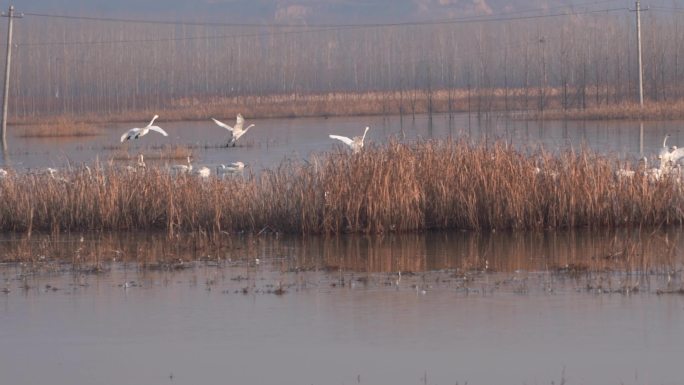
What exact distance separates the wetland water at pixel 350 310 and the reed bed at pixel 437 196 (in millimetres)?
378

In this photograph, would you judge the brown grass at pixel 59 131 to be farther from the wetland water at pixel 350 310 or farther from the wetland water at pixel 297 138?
the wetland water at pixel 350 310

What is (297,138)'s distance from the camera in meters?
34.0

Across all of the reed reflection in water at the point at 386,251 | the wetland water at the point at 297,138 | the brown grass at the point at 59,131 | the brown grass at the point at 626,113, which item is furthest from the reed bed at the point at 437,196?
the brown grass at the point at 59,131

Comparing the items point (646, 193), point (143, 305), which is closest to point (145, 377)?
point (143, 305)

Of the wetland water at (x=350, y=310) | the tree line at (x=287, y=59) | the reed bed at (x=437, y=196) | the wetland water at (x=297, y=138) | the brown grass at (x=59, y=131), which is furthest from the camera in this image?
the tree line at (x=287, y=59)

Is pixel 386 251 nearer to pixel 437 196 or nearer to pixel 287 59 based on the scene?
pixel 437 196

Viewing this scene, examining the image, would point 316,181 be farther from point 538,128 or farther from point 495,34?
point 495,34

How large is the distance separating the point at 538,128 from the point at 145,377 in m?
29.7

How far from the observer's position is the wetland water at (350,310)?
25.1 ft

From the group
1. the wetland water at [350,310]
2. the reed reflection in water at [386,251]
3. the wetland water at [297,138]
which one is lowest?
the wetland water at [350,310]

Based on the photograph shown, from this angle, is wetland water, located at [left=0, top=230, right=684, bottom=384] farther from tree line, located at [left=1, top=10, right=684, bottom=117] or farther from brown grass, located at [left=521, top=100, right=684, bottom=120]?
tree line, located at [left=1, top=10, right=684, bottom=117]

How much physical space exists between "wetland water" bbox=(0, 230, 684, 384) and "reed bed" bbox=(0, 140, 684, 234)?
14.9 inches

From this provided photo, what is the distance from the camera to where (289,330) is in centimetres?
875

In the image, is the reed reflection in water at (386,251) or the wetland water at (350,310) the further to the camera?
the reed reflection in water at (386,251)
